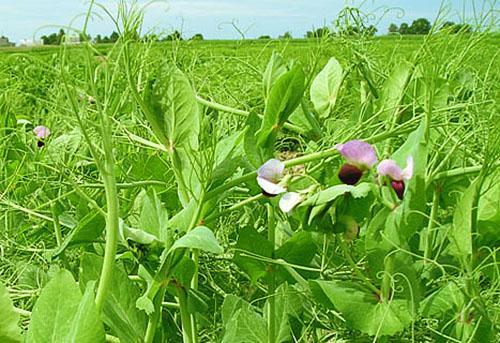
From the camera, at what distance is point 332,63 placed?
0.72 m

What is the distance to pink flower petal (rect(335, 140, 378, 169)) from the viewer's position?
0.44 metres

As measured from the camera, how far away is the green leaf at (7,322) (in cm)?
42

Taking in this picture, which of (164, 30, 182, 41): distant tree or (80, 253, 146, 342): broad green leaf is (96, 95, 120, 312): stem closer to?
(80, 253, 146, 342): broad green leaf

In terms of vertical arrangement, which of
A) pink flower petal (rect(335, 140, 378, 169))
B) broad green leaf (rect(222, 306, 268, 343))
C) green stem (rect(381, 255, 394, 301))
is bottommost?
broad green leaf (rect(222, 306, 268, 343))

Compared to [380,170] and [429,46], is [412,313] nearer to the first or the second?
[380,170]

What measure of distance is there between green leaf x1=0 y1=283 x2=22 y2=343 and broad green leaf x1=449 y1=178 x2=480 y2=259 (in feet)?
0.98

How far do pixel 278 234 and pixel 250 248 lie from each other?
8cm

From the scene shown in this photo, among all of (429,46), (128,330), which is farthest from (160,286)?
(429,46)

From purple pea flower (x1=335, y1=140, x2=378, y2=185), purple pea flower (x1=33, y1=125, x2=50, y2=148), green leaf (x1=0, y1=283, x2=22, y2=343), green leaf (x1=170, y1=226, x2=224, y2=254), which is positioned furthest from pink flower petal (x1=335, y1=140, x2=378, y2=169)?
purple pea flower (x1=33, y1=125, x2=50, y2=148)

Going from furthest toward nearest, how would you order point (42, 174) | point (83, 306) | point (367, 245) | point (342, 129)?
point (42, 174), point (342, 129), point (367, 245), point (83, 306)

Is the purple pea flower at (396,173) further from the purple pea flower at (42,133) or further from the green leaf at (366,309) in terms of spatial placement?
the purple pea flower at (42,133)

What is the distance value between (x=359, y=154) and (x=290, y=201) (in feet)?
0.19

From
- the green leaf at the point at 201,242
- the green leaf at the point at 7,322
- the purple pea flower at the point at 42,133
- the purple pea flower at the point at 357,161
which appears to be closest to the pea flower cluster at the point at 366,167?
the purple pea flower at the point at 357,161

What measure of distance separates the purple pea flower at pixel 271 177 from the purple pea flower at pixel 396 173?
67 millimetres
